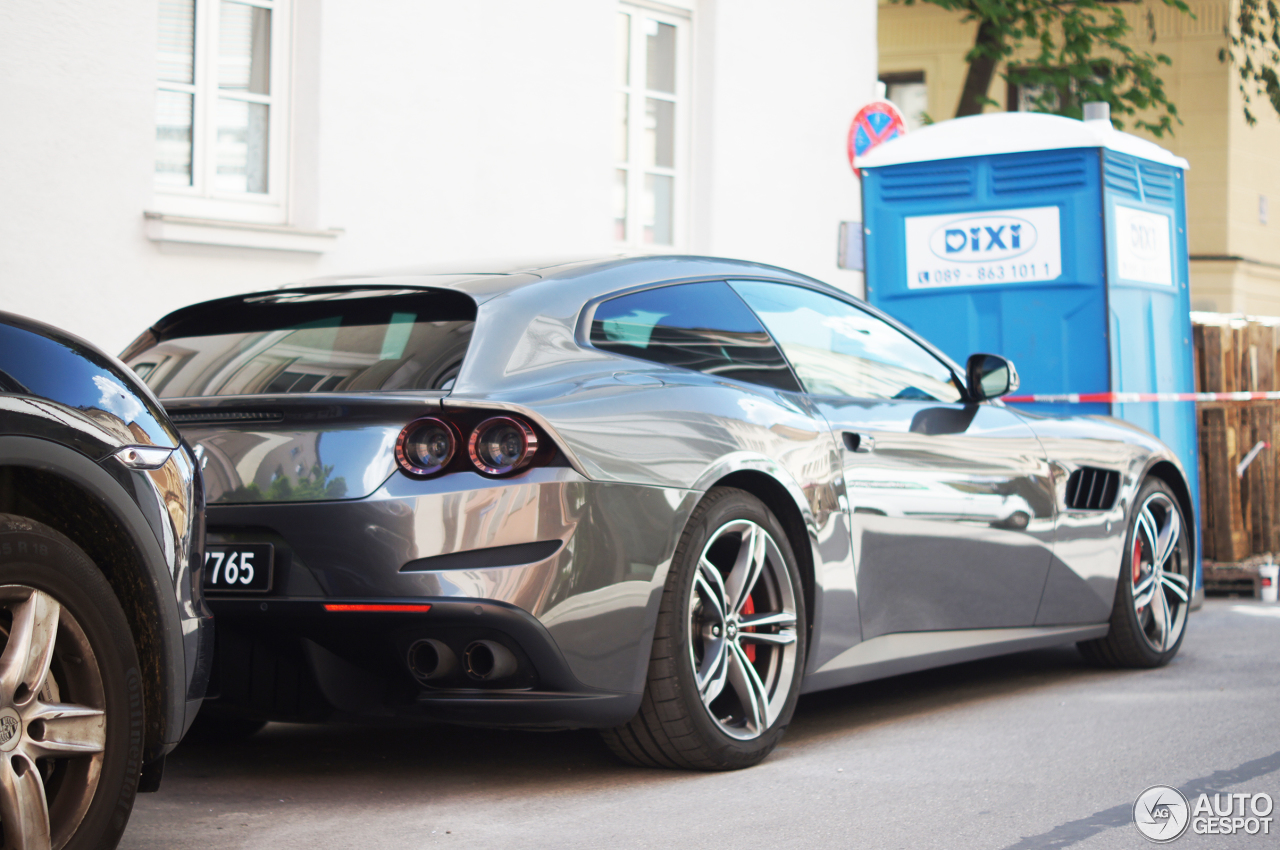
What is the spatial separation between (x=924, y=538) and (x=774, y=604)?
816mm

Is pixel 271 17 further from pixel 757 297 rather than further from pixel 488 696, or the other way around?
pixel 488 696

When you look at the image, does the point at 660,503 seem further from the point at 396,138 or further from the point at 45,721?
the point at 396,138

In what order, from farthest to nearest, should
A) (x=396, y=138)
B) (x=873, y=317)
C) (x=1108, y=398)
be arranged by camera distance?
(x=396, y=138)
(x=1108, y=398)
(x=873, y=317)

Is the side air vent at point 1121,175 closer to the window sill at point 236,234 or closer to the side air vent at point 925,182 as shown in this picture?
the side air vent at point 925,182

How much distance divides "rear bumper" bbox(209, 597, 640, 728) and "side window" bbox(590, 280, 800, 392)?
951mm

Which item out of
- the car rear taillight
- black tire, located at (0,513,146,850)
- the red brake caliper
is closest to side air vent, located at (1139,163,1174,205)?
the red brake caliper

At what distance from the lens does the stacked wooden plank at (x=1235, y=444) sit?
9.78 meters

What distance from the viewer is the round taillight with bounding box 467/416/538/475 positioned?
399 centimetres

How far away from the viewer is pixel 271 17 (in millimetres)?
9141

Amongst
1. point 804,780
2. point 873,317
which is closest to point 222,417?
point 804,780

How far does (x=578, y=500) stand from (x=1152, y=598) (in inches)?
140

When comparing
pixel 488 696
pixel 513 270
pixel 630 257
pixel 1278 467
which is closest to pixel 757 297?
pixel 630 257

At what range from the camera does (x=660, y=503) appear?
430 cm

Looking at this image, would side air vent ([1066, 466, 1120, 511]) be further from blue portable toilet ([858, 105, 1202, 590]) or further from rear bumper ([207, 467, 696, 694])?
rear bumper ([207, 467, 696, 694])
